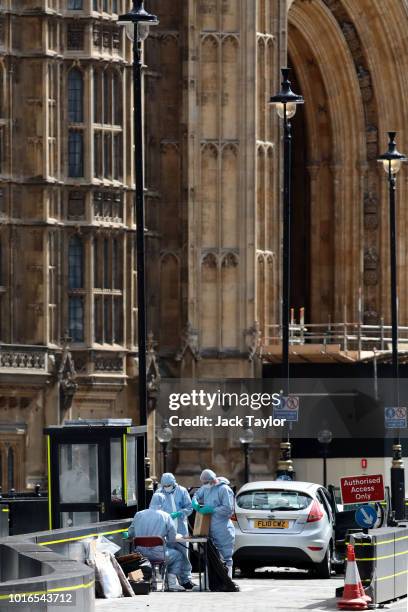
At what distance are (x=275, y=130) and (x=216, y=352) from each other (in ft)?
20.2

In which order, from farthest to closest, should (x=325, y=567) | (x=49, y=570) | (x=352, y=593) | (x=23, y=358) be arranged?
(x=23, y=358) < (x=325, y=567) < (x=352, y=593) < (x=49, y=570)

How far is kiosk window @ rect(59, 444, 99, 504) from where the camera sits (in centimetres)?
3856

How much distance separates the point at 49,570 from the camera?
2680cm

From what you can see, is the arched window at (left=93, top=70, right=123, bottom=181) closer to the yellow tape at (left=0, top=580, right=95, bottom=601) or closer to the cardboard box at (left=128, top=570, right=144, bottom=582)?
the cardboard box at (left=128, top=570, right=144, bottom=582)

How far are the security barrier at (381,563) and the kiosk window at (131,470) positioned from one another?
5.39 m

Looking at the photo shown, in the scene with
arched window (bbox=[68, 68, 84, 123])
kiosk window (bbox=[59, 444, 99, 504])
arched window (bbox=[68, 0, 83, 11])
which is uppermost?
arched window (bbox=[68, 0, 83, 11])

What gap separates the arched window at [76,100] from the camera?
62.5 m

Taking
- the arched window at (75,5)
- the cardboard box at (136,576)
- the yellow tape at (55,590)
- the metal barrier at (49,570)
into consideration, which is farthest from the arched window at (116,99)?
the yellow tape at (55,590)

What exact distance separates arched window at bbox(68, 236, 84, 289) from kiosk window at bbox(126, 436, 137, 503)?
23.8 meters

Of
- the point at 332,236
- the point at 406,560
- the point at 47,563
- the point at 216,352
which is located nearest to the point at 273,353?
the point at 216,352

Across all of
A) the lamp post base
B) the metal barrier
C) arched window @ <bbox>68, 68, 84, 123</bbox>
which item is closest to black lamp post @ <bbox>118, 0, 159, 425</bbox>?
the metal barrier

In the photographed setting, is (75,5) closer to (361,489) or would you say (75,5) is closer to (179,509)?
(361,489)

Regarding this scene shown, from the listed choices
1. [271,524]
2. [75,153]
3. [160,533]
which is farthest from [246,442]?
[160,533]

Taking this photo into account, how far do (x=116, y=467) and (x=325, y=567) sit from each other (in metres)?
3.50
